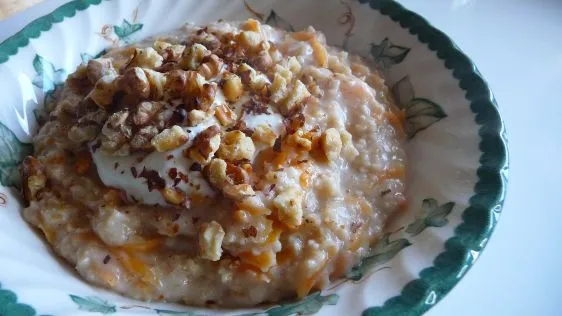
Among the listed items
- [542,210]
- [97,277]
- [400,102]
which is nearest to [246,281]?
[97,277]

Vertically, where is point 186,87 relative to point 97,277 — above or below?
above

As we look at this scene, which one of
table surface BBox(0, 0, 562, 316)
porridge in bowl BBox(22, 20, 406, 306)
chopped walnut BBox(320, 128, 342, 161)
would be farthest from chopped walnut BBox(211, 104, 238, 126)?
table surface BBox(0, 0, 562, 316)

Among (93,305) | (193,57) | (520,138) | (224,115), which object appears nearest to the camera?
(93,305)

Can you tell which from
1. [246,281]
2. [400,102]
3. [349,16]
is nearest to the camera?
[246,281]

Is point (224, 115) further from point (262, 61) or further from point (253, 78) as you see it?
point (262, 61)

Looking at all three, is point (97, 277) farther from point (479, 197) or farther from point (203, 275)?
point (479, 197)

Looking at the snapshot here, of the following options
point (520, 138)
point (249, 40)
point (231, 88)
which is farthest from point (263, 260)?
point (520, 138)

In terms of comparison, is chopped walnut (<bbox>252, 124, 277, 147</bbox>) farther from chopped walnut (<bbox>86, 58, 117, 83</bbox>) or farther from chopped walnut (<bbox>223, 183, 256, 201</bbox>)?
chopped walnut (<bbox>86, 58, 117, 83</bbox>)
